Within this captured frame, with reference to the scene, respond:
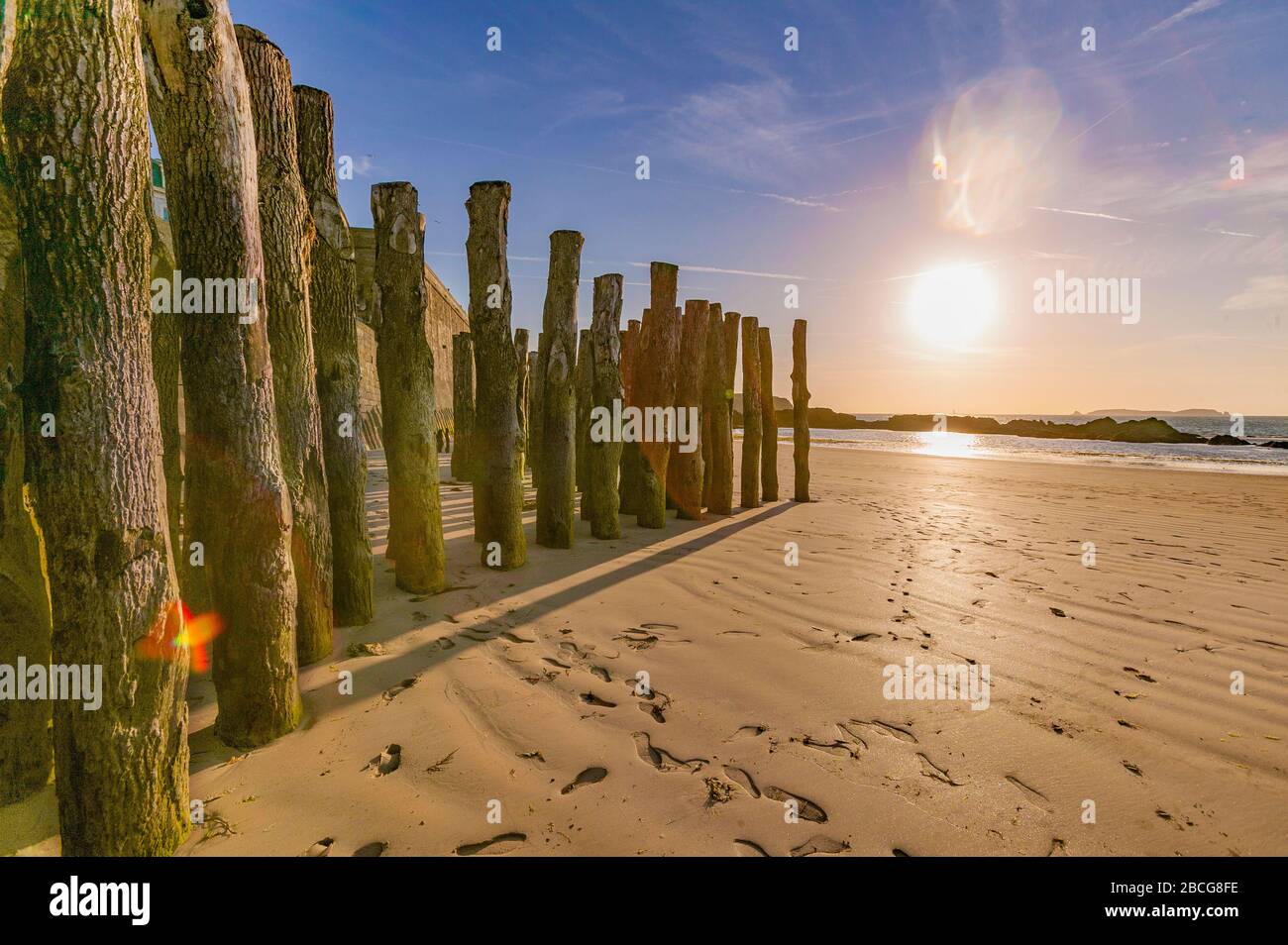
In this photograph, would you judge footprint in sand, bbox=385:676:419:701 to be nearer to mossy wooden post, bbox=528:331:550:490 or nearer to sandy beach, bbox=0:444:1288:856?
sandy beach, bbox=0:444:1288:856

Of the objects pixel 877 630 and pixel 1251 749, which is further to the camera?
pixel 877 630

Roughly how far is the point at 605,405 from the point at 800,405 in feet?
15.6

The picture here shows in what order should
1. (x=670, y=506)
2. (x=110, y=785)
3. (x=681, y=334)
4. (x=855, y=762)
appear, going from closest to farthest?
1. (x=110, y=785)
2. (x=855, y=762)
3. (x=681, y=334)
4. (x=670, y=506)

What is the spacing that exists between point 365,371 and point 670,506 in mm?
9645

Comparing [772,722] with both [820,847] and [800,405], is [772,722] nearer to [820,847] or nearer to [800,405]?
[820,847]

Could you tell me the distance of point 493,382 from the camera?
478 cm

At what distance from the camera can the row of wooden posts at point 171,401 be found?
1.76m

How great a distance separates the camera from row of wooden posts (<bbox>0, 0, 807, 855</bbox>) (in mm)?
1758

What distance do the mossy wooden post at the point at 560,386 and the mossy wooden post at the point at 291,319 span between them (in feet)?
7.95

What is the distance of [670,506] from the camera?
823 cm

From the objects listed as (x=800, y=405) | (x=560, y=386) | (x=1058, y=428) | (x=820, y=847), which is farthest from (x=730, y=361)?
(x=1058, y=428)

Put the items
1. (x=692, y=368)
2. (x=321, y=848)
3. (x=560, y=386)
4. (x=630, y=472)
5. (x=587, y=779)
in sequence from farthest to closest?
(x=630, y=472) → (x=692, y=368) → (x=560, y=386) → (x=587, y=779) → (x=321, y=848)

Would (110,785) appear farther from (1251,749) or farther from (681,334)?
(681,334)

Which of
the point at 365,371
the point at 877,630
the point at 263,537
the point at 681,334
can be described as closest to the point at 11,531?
the point at 263,537
